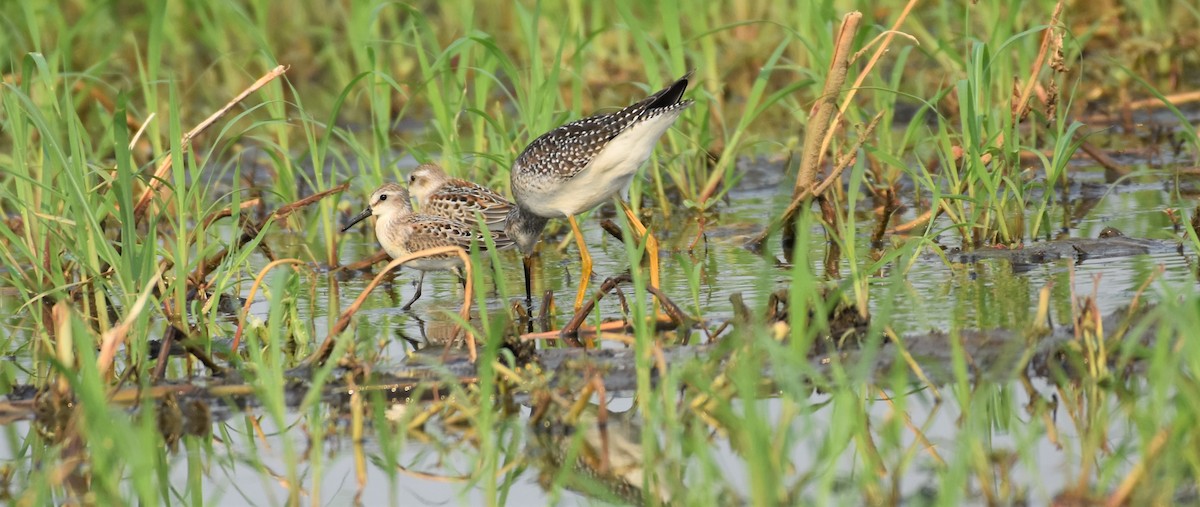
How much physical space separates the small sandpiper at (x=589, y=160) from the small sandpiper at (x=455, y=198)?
0.74m

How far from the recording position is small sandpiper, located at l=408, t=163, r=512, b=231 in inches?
337

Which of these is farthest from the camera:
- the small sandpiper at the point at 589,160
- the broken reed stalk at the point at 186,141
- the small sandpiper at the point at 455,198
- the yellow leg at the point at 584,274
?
the small sandpiper at the point at 455,198

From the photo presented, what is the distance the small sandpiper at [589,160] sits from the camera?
717cm

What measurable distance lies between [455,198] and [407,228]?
62 centimetres

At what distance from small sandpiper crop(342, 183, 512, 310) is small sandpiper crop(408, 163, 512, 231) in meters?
0.21

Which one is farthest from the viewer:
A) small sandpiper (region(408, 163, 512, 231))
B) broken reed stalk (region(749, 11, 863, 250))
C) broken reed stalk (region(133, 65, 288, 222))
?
small sandpiper (region(408, 163, 512, 231))

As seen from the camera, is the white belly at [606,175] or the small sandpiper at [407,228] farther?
the small sandpiper at [407,228]

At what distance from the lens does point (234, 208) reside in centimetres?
673

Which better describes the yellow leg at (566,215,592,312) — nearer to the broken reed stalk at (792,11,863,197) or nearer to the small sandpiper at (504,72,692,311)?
the small sandpiper at (504,72,692,311)

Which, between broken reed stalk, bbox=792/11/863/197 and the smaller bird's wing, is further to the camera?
the smaller bird's wing

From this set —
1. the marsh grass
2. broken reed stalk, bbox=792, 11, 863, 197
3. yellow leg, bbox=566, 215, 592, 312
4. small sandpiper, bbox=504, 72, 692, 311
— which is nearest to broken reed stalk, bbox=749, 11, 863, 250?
broken reed stalk, bbox=792, 11, 863, 197

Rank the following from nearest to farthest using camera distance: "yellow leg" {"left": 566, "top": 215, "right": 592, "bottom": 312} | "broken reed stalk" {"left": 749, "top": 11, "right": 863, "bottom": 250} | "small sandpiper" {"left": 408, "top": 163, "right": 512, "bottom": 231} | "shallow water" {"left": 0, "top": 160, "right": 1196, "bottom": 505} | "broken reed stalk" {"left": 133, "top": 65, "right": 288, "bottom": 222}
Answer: "shallow water" {"left": 0, "top": 160, "right": 1196, "bottom": 505} < "broken reed stalk" {"left": 133, "top": 65, "right": 288, "bottom": 222} < "yellow leg" {"left": 566, "top": 215, "right": 592, "bottom": 312} < "broken reed stalk" {"left": 749, "top": 11, "right": 863, "bottom": 250} < "small sandpiper" {"left": 408, "top": 163, "right": 512, "bottom": 231}

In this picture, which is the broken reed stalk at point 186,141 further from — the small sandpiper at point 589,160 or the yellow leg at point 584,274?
the yellow leg at point 584,274

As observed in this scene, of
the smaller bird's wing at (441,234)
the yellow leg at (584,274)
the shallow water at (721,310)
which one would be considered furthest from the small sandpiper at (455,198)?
the yellow leg at (584,274)
